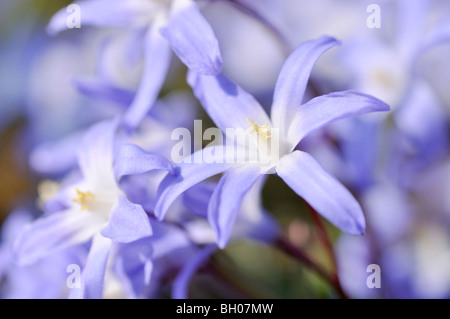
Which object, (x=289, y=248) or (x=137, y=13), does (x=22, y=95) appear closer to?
(x=137, y=13)

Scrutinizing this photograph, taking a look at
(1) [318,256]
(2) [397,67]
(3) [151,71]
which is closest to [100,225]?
(3) [151,71]

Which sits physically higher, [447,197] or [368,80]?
[368,80]

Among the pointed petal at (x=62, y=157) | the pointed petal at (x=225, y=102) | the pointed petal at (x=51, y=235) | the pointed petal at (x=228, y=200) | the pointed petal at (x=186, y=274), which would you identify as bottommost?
the pointed petal at (x=186, y=274)

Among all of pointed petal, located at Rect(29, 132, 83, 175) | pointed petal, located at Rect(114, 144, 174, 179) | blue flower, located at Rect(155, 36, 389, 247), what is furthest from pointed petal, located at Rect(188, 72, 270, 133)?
pointed petal, located at Rect(29, 132, 83, 175)

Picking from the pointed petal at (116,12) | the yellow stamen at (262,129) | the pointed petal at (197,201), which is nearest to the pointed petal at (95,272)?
the pointed petal at (197,201)

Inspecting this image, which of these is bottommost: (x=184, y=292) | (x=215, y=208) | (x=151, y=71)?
(x=184, y=292)

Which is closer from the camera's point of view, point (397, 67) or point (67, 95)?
point (397, 67)

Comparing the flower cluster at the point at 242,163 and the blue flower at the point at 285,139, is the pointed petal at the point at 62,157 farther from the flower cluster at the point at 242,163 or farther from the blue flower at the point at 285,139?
the blue flower at the point at 285,139

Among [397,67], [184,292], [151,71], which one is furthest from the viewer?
[397,67]
